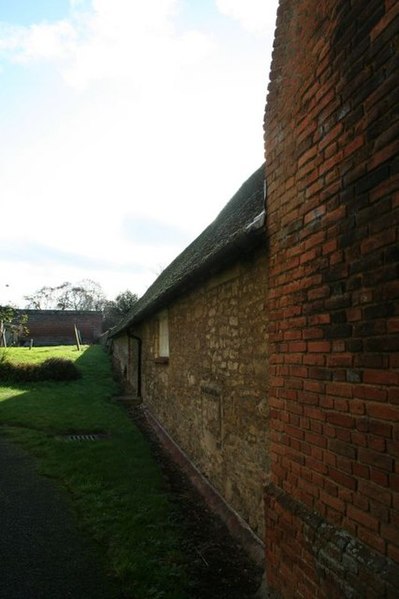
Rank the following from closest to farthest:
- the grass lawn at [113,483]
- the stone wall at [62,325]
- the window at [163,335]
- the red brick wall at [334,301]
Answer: the red brick wall at [334,301] < the grass lawn at [113,483] < the window at [163,335] < the stone wall at [62,325]

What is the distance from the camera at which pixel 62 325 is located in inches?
1930

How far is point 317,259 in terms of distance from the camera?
2836mm

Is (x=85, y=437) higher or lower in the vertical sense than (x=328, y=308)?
lower

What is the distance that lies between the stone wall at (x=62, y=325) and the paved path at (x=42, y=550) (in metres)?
44.2

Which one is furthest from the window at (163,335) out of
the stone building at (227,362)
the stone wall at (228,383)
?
the stone wall at (228,383)

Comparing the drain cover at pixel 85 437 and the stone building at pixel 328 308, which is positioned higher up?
the stone building at pixel 328 308

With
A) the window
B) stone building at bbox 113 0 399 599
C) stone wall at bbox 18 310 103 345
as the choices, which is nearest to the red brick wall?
stone building at bbox 113 0 399 599

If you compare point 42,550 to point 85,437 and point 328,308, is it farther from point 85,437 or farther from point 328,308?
point 85,437

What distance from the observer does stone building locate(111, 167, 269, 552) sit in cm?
420

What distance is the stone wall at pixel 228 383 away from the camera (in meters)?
4.23

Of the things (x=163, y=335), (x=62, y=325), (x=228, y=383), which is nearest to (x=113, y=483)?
(x=228, y=383)

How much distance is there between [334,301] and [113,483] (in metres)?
4.72

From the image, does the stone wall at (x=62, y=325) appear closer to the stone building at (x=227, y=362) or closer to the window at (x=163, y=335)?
the window at (x=163, y=335)

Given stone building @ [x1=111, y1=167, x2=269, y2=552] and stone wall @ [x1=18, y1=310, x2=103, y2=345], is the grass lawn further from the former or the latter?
stone wall @ [x1=18, y1=310, x2=103, y2=345]
